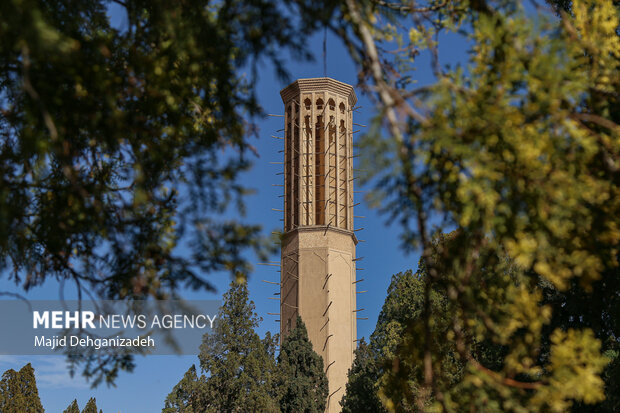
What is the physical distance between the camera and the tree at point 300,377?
95.0 feet

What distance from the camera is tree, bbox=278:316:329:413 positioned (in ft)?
95.0

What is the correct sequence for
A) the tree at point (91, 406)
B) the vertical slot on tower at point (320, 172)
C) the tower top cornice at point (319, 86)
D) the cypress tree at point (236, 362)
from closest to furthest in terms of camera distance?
the cypress tree at point (236, 362) → the tree at point (91, 406) → the vertical slot on tower at point (320, 172) → the tower top cornice at point (319, 86)

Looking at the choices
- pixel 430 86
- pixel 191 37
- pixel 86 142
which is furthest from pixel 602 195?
pixel 86 142

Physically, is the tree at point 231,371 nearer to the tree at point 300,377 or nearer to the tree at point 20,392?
the tree at point 300,377

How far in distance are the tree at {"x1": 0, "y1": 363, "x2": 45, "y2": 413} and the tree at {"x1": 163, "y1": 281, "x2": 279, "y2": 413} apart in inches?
393

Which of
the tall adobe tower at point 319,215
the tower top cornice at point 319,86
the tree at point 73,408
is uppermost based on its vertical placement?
the tower top cornice at point 319,86

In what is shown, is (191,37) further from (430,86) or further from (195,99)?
(430,86)

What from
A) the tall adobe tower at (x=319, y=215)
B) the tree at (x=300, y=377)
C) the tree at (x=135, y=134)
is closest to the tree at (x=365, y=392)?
the tree at (x=300, y=377)

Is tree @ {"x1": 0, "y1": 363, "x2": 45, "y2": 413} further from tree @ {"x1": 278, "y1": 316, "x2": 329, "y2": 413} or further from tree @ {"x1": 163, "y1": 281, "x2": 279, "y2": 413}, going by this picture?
tree @ {"x1": 278, "y1": 316, "x2": 329, "y2": 413}

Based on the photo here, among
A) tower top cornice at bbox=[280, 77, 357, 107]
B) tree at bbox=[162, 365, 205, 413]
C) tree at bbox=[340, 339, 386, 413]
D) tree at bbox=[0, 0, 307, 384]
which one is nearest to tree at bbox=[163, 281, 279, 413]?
tree at bbox=[162, 365, 205, 413]

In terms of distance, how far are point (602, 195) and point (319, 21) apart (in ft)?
7.37

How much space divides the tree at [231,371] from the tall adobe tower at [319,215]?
11608 mm

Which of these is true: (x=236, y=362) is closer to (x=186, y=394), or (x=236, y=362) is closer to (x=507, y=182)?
(x=186, y=394)

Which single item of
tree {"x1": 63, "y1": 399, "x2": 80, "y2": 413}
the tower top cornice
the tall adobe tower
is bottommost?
tree {"x1": 63, "y1": 399, "x2": 80, "y2": 413}
